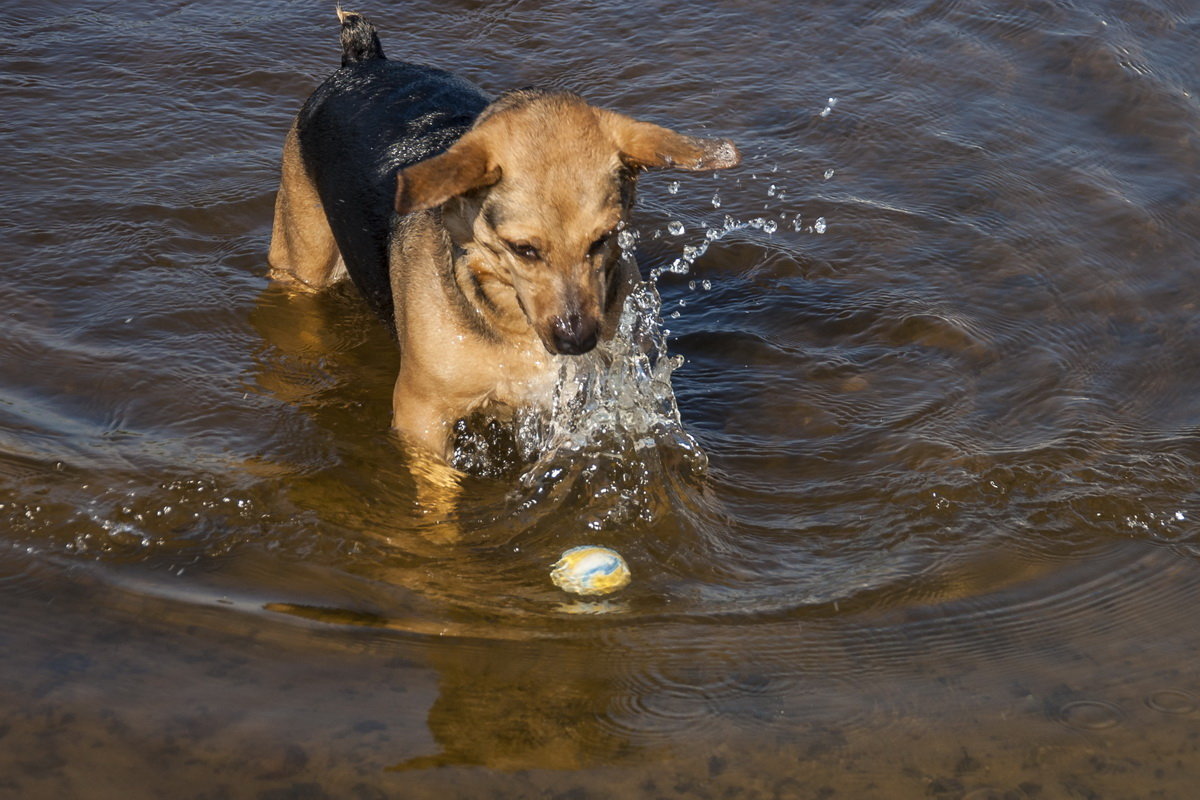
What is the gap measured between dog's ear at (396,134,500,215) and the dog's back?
78 cm

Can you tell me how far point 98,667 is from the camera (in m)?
3.79

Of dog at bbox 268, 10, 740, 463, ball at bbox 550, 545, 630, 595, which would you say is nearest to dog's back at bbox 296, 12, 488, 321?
dog at bbox 268, 10, 740, 463

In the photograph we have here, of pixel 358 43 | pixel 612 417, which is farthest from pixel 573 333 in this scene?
pixel 358 43

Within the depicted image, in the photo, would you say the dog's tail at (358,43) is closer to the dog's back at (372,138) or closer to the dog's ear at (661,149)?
the dog's back at (372,138)

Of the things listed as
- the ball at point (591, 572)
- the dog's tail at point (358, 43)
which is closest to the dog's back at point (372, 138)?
the dog's tail at point (358, 43)

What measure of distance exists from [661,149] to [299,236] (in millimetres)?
2675

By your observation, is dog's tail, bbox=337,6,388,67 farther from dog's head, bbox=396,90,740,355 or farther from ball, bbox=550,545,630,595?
ball, bbox=550,545,630,595

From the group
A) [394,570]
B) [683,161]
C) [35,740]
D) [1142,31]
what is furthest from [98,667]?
[1142,31]

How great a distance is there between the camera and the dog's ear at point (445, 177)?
13.3ft

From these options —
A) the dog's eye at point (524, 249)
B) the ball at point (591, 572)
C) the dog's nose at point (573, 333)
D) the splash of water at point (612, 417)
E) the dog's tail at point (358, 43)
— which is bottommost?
the ball at point (591, 572)

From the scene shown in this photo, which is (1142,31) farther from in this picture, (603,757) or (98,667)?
(98,667)

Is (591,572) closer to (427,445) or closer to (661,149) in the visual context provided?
(427,445)

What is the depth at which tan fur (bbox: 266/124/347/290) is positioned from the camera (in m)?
6.24

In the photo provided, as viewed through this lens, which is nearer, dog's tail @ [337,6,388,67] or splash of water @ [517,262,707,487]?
splash of water @ [517,262,707,487]
